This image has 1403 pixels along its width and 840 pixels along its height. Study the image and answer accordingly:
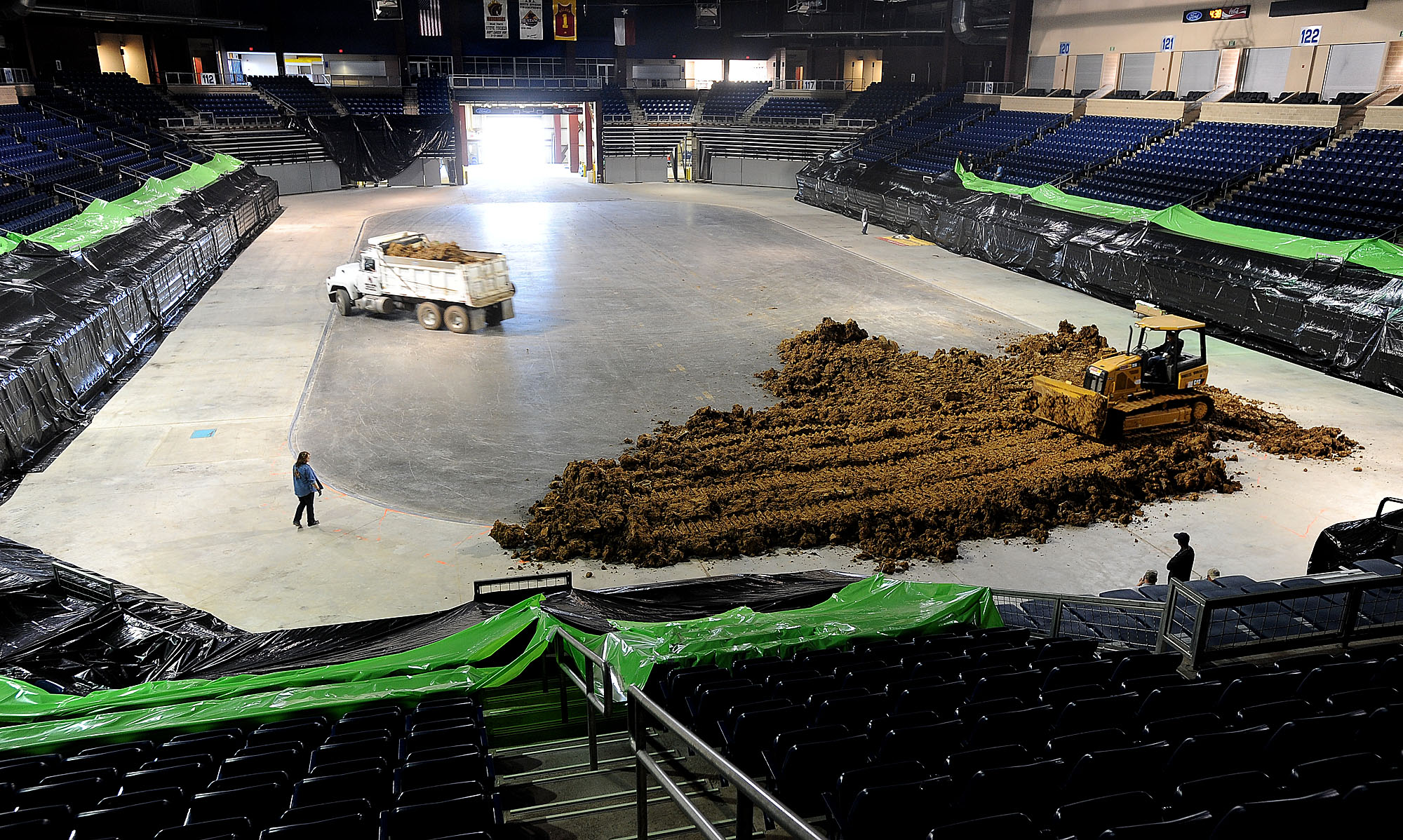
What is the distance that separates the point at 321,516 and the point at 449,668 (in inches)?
231

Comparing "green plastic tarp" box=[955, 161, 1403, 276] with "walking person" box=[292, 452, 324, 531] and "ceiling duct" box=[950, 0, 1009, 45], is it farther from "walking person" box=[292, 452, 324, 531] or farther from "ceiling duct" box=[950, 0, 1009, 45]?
"walking person" box=[292, 452, 324, 531]

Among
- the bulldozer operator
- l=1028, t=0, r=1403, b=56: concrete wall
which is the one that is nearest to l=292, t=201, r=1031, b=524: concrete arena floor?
the bulldozer operator

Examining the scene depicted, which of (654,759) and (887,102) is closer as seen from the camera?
(654,759)

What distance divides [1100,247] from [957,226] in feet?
22.6

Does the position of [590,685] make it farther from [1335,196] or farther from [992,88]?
[992,88]

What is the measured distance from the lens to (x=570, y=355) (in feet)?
63.4

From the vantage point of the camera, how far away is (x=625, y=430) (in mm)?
15203

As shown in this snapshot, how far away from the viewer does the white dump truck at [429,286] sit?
20.6 metres

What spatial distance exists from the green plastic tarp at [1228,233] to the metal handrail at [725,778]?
64.9ft

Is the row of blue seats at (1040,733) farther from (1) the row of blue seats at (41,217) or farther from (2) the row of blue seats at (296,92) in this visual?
(2) the row of blue seats at (296,92)

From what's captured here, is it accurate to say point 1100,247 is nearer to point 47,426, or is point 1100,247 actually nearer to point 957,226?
point 957,226

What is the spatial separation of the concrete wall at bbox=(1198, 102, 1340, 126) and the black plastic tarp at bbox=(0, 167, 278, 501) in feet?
102

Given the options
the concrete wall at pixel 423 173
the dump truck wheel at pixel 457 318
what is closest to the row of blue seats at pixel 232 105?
the concrete wall at pixel 423 173

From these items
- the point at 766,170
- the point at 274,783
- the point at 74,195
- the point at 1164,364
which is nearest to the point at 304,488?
the point at 274,783
